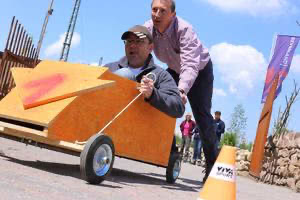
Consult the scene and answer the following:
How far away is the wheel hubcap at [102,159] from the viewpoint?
313 centimetres

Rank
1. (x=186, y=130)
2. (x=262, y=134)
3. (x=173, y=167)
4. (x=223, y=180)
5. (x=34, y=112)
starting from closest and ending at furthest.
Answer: (x=223, y=180) → (x=34, y=112) → (x=173, y=167) → (x=262, y=134) → (x=186, y=130)

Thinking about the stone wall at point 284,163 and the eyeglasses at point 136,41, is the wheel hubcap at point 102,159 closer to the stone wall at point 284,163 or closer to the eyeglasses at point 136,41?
the eyeglasses at point 136,41

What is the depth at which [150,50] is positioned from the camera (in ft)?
13.4

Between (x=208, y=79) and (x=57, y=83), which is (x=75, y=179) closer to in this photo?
(x=57, y=83)

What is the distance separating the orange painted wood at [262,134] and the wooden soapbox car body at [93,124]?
21.4ft

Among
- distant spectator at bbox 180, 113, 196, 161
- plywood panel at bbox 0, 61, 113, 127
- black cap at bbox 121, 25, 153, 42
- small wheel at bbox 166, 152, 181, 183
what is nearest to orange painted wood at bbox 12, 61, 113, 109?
plywood panel at bbox 0, 61, 113, 127

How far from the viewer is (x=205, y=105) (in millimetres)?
4699

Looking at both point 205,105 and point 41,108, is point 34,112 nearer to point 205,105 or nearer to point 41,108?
point 41,108

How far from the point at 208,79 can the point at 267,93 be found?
6.70 meters

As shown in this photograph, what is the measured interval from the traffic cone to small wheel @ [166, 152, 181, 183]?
156cm

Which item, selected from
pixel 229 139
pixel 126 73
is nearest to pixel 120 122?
pixel 126 73

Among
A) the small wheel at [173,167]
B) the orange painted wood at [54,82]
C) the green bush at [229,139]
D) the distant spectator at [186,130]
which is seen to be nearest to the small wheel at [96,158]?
the orange painted wood at [54,82]

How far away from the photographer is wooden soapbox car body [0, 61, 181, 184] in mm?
3162

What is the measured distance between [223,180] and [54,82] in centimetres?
149
